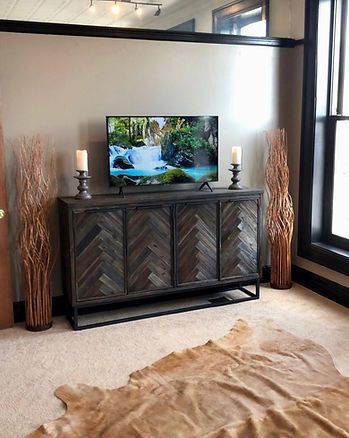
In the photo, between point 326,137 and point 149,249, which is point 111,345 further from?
point 326,137

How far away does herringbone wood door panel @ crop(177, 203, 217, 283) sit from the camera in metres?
3.88

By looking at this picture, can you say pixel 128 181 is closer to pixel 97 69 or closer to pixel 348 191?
pixel 97 69

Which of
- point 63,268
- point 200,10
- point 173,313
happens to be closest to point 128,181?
point 63,268

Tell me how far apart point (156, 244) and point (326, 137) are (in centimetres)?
180

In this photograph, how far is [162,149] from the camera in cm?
Result: 396

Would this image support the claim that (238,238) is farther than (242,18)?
No

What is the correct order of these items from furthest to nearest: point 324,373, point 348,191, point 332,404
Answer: point 348,191 → point 324,373 → point 332,404

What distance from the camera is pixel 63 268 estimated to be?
387cm

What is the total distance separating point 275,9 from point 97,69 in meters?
1.78

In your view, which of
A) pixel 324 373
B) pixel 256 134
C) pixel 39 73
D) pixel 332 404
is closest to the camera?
pixel 332 404

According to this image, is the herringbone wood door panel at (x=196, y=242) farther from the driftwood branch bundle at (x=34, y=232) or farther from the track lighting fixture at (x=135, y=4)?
the track lighting fixture at (x=135, y=4)

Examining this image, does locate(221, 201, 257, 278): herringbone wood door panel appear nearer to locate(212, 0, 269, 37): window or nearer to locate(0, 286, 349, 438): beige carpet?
locate(0, 286, 349, 438): beige carpet

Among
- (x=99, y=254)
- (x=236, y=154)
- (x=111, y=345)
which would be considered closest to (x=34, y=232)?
(x=99, y=254)

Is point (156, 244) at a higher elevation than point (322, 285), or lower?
higher
